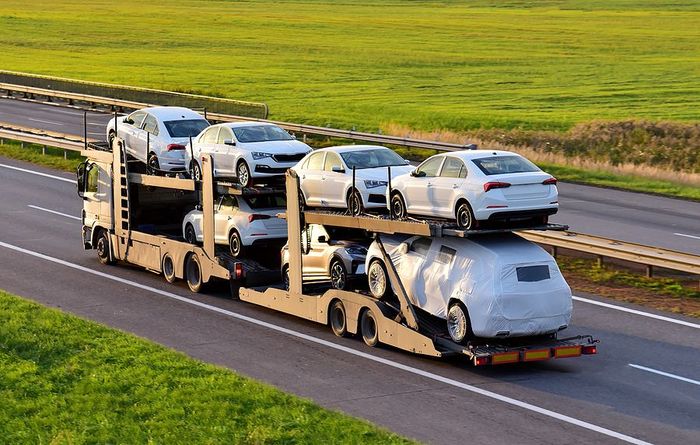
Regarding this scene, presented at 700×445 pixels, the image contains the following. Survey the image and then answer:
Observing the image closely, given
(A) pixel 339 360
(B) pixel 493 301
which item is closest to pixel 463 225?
(B) pixel 493 301

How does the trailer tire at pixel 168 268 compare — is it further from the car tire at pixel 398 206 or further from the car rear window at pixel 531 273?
the car rear window at pixel 531 273

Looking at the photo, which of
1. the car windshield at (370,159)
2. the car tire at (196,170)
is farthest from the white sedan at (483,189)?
the car tire at (196,170)

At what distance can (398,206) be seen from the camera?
19750 millimetres

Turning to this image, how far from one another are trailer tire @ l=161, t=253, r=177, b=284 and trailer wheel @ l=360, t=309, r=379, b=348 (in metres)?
6.54

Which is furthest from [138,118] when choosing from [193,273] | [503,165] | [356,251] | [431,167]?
[503,165]

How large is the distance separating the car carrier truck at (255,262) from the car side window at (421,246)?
323 mm

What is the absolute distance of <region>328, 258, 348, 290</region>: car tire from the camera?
814 inches

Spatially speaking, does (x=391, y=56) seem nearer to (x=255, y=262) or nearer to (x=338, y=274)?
(x=255, y=262)

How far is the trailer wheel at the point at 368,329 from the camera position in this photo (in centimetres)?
1958

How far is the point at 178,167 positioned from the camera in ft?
86.4

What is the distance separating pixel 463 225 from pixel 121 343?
563cm

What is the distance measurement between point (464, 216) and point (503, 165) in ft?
3.15

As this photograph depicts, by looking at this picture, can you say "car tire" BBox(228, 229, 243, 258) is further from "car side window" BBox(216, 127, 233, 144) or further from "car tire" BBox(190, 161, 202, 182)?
"car side window" BBox(216, 127, 233, 144)

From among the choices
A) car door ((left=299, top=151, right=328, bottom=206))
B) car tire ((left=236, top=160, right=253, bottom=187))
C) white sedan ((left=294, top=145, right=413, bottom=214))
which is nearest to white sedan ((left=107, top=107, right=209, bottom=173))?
car tire ((left=236, top=160, right=253, bottom=187))
